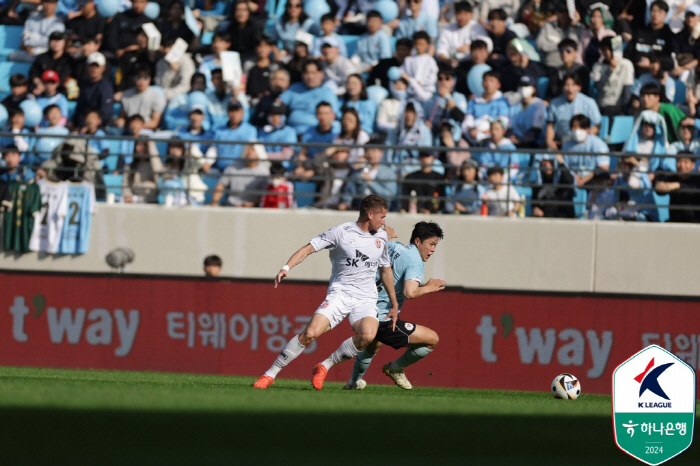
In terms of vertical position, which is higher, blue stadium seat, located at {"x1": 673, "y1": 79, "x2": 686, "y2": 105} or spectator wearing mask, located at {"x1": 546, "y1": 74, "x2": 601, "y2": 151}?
blue stadium seat, located at {"x1": 673, "y1": 79, "x2": 686, "y2": 105}

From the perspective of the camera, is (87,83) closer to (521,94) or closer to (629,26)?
(521,94)

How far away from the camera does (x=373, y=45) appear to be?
707 inches

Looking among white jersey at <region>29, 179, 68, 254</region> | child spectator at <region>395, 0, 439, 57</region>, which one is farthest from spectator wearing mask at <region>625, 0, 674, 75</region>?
white jersey at <region>29, 179, 68, 254</region>

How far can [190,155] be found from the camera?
53.4ft

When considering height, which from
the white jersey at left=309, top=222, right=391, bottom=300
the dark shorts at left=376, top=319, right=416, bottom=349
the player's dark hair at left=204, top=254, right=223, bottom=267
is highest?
the white jersey at left=309, top=222, right=391, bottom=300

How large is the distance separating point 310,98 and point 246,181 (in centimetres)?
177

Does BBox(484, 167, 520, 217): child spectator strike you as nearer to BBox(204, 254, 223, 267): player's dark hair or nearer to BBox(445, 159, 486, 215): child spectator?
BBox(445, 159, 486, 215): child spectator

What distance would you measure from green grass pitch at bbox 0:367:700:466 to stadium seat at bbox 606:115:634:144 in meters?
9.39

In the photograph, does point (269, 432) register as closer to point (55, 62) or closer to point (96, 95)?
point (96, 95)

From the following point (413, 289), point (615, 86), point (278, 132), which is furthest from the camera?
point (278, 132)

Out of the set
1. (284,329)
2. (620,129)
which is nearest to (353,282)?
(284,329)

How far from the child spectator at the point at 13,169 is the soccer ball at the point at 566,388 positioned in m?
9.03

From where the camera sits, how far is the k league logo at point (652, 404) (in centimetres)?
628

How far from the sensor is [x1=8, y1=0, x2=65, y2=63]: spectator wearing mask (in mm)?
19000
